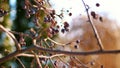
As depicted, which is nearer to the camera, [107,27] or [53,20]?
[53,20]

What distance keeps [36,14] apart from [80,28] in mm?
8941

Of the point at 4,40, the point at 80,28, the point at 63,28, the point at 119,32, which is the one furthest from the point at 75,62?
the point at 119,32

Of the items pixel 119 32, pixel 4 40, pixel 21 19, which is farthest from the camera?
pixel 119 32

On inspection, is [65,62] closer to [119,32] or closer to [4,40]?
[4,40]

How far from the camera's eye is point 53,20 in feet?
7.11

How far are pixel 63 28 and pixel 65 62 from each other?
0.21m

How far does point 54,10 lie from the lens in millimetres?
2135

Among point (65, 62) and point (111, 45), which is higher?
point (65, 62)

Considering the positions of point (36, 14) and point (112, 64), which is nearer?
point (36, 14)

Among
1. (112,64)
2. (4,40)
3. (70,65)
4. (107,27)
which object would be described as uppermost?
(70,65)

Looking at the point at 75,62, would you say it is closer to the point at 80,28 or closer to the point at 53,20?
the point at 53,20

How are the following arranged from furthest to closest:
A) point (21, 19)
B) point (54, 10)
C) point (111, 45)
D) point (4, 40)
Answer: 1. point (111, 45)
2. point (21, 19)
3. point (4, 40)
4. point (54, 10)

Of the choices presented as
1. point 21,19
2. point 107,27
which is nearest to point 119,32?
point 107,27

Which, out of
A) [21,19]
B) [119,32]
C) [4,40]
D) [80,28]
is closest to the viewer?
[4,40]
